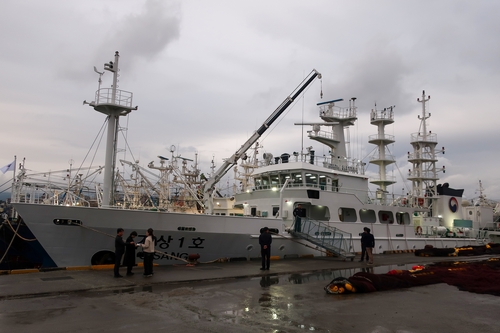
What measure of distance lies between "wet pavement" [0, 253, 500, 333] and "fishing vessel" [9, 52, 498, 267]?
1796mm

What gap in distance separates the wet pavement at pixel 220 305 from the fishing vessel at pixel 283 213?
180cm

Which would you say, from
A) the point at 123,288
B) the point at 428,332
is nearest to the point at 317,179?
the point at 123,288

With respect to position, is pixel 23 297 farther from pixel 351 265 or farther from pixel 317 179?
pixel 317 179

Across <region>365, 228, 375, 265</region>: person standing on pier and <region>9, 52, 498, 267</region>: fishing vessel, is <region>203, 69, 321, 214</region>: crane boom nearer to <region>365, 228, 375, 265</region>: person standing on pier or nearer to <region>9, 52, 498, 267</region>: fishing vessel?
<region>9, 52, 498, 267</region>: fishing vessel

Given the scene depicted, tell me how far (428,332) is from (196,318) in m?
3.58

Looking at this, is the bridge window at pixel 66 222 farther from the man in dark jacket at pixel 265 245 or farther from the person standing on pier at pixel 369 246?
the person standing on pier at pixel 369 246

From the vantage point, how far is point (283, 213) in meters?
17.0

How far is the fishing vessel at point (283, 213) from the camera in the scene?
1195 cm

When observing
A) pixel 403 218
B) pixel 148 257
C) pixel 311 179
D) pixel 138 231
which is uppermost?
pixel 311 179

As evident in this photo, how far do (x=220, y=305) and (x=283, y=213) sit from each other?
10.1 meters

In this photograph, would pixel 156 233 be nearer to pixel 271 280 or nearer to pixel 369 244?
pixel 271 280

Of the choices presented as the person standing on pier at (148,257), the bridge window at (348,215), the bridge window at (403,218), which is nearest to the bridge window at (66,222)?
the person standing on pier at (148,257)

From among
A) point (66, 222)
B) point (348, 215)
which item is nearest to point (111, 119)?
point (66, 222)

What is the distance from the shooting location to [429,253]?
60.3ft
